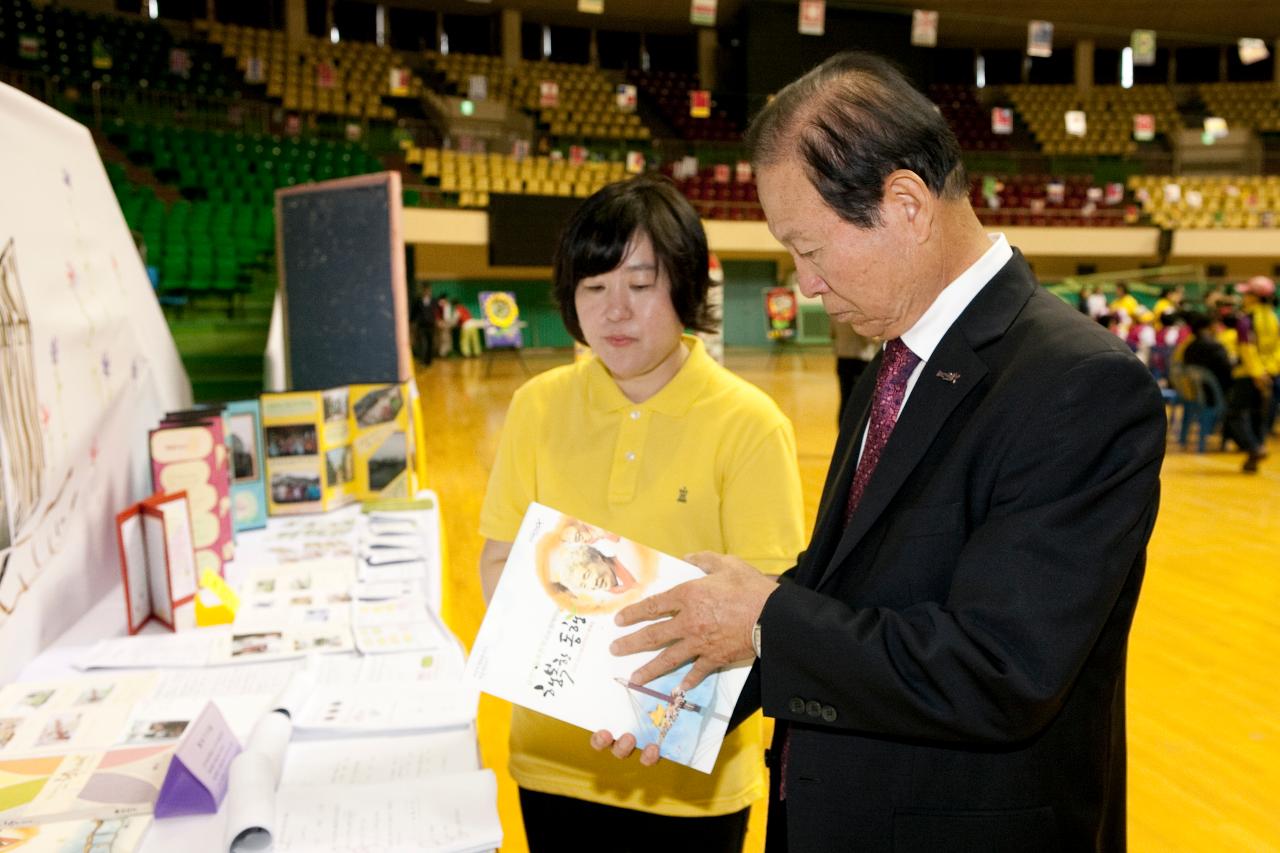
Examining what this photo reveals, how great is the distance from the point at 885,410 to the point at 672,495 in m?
0.43

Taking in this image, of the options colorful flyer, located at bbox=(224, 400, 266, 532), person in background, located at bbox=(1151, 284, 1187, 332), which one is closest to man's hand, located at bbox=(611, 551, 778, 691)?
colorful flyer, located at bbox=(224, 400, 266, 532)

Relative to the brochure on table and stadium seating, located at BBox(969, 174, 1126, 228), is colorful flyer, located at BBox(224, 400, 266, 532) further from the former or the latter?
stadium seating, located at BBox(969, 174, 1126, 228)

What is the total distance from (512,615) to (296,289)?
3.20 metres

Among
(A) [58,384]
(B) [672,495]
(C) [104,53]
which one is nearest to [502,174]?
(C) [104,53]

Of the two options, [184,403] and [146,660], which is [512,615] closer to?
[146,660]

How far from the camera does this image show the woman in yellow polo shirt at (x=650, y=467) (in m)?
1.39

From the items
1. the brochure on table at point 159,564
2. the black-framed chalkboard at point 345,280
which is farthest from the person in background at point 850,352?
the brochure on table at point 159,564

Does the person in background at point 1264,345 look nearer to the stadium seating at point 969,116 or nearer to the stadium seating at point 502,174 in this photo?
the stadium seating at point 502,174

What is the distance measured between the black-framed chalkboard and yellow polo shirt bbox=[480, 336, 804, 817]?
227 centimetres

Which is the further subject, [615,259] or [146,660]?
[146,660]

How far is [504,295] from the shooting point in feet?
51.4

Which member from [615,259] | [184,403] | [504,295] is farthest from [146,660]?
[504,295]

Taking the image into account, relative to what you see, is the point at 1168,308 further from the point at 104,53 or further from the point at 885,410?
the point at 104,53

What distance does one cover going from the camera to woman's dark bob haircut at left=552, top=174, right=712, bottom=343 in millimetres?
1417
